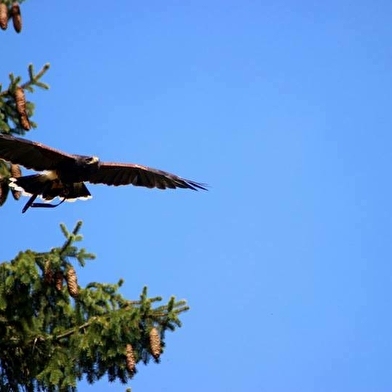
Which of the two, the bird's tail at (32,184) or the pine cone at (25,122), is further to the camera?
the bird's tail at (32,184)

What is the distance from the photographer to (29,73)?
31.5 ft

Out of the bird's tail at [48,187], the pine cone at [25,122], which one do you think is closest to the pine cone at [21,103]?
the pine cone at [25,122]

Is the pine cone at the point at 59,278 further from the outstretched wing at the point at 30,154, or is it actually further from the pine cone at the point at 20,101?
the outstretched wing at the point at 30,154

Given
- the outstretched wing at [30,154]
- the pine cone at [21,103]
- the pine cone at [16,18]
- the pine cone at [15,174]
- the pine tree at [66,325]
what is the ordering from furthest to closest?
the pine cone at [15,174]
the outstretched wing at [30,154]
the pine cone at [16,18]
the pine cone at [21,103]
the pine tree at [66,325]

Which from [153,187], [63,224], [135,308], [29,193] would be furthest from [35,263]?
[153,187]

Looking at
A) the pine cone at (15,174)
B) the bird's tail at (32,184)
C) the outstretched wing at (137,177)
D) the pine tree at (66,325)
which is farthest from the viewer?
the outstretched wing at (137,177)

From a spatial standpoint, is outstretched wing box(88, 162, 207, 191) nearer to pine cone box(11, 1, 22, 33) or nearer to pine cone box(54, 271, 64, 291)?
pine cone box(11, 1, 22, 33)

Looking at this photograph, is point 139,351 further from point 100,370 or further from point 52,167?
point 52,167

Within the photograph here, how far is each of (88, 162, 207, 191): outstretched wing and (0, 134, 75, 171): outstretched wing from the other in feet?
2.72

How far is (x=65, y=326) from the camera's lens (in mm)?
8547

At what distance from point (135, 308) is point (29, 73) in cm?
303

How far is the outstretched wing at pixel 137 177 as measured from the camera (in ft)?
39.3

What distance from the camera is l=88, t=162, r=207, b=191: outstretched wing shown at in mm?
11992

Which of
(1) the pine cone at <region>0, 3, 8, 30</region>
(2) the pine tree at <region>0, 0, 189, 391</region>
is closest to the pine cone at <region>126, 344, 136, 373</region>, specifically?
(2) the pine tree at <region>0, 0, 189, 391</region>
